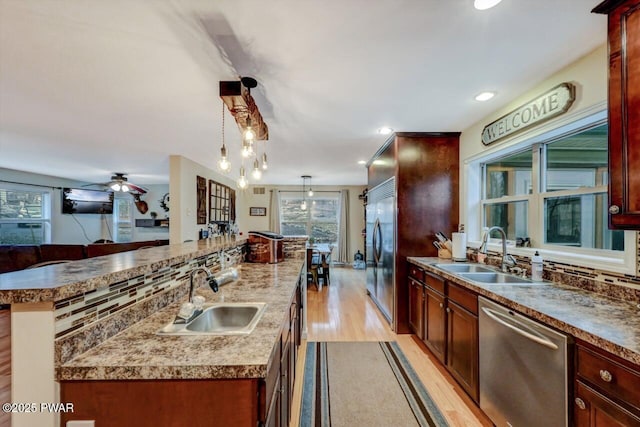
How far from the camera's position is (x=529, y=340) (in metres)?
1.45

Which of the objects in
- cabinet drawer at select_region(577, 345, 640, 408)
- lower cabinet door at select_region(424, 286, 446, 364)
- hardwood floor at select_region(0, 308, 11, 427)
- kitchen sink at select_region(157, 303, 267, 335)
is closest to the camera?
cabinet drawer at select_region(577, 345, 640, 408)

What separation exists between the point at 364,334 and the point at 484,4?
10.4 ft

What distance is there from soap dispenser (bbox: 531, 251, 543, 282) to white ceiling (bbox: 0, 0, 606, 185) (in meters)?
1.33

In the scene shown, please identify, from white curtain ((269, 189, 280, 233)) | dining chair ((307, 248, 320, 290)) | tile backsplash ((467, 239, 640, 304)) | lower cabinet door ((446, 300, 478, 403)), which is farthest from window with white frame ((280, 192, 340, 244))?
tile backsplash ((467, 239, 640, 304))

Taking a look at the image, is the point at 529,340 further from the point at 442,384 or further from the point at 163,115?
the point at 163,115

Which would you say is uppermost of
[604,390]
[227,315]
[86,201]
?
[86,201]

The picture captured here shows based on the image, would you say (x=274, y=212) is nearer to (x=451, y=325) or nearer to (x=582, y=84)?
(x=451, y=325)

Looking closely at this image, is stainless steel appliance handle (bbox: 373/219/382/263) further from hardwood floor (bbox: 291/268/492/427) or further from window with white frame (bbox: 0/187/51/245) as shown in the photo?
window with white frame (bbox: 0/187/51/245)

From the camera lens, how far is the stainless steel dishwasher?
1.29 m

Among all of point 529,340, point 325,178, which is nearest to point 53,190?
point 325,178

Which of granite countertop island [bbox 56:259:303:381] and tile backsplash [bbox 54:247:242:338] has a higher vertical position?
tile backsplash [bbox 54:247:242:338]

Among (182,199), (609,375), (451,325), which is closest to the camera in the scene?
(609,375)

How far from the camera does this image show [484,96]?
2297 millimetres

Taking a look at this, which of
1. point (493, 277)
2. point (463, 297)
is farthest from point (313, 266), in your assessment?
point (463, 297)
